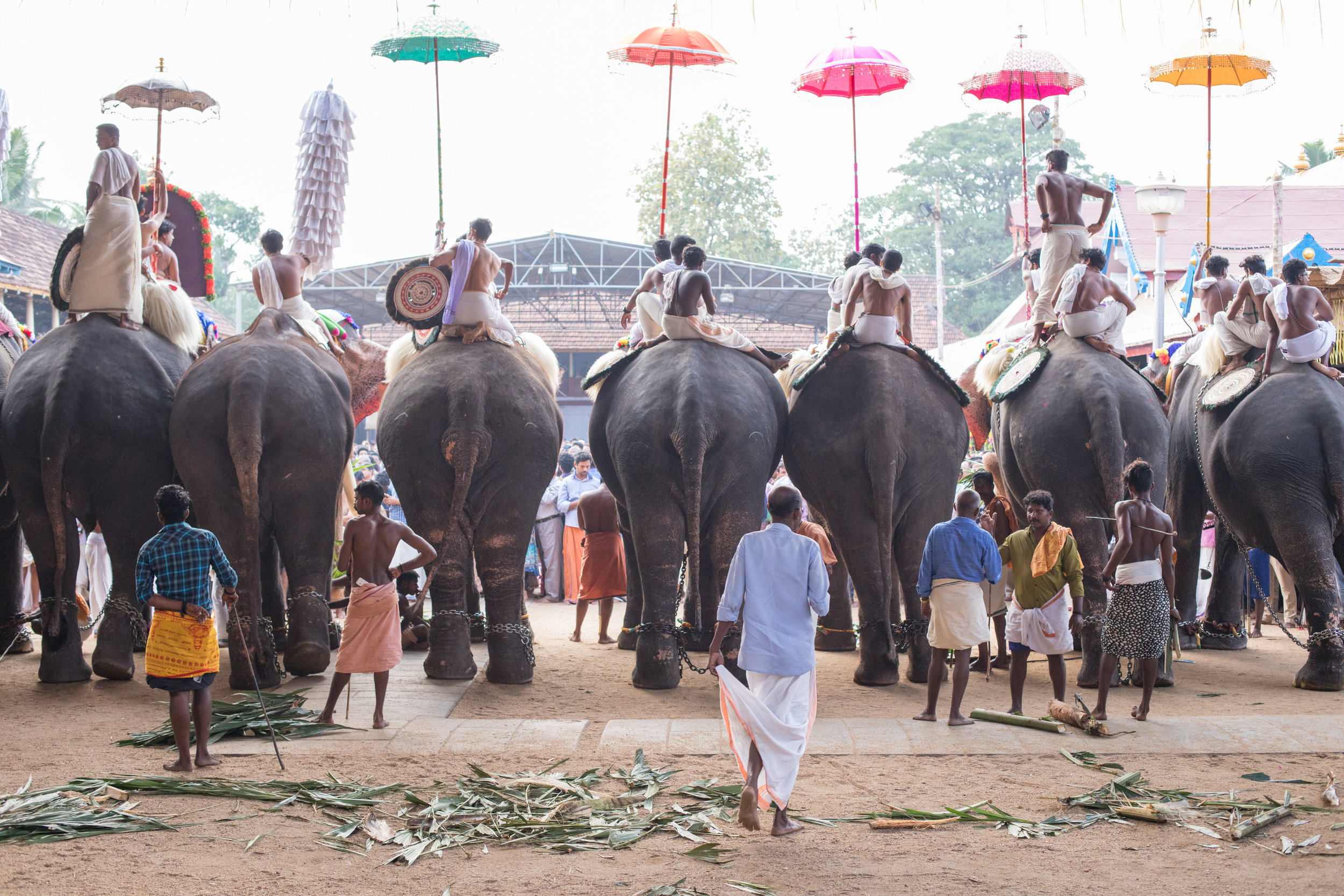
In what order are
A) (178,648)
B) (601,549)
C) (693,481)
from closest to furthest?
(178,648), (693,481), (601,549)

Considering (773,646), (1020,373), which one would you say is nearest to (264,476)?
(773,646)

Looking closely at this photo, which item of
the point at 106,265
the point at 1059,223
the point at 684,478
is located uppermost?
the point at 1059,223

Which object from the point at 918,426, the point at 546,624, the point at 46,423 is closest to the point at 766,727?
the point at 918,426

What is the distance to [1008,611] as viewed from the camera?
7.37 metres

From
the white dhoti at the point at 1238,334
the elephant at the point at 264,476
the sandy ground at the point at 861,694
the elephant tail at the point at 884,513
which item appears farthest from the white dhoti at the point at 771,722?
the white dhoti at the point at 1238,334

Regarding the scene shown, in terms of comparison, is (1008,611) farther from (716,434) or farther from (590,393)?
(590,393)

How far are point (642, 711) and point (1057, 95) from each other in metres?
9.18

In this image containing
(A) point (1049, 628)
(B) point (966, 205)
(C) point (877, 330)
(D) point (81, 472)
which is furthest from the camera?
(B) point (966, 205)

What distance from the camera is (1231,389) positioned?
813 centimetres

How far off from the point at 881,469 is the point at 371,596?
3.11 metres

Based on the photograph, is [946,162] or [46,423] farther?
[946,162]

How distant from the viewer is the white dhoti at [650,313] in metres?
8.78

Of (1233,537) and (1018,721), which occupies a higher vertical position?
(1233,537)

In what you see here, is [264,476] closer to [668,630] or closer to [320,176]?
[668,630]
